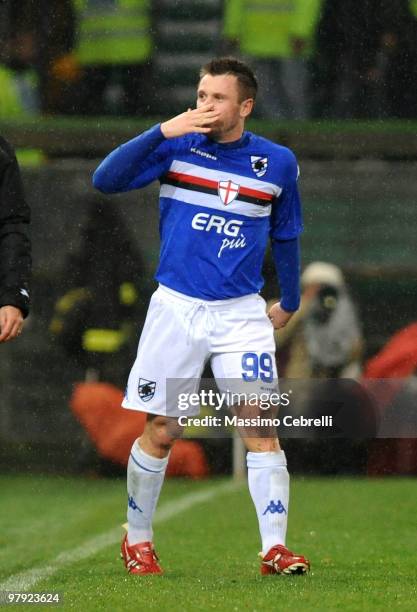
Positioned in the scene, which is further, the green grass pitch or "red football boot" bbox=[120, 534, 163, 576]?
"red football boot" bbox=[120, 534, 163, 576]

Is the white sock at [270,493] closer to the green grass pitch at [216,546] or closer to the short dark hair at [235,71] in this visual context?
the green grass pitch at [216,546]

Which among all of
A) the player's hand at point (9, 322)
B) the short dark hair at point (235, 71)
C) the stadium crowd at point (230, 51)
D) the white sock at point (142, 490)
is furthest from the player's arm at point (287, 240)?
the stadium crowd at point (230, 51)

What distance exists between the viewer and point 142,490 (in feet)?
19.4

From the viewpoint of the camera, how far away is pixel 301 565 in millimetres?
5613

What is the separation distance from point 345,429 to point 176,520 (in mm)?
2026

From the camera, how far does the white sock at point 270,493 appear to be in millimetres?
5695

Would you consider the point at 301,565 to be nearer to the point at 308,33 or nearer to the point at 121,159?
the point at 121,159

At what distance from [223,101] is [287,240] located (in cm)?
59

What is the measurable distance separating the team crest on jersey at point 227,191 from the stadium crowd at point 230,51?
13.8 ft

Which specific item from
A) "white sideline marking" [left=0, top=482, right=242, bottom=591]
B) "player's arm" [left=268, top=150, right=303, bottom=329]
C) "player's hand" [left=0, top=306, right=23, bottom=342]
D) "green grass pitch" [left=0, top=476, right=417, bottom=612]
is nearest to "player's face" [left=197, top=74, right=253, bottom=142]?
"player's arm" [left=268, top=150, right=303, bottom=329]

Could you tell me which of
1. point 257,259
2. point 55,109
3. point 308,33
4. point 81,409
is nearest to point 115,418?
point 81,409

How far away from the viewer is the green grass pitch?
5062mm

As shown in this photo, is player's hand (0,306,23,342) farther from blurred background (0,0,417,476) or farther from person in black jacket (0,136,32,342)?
blurred background (0,0,417,476)

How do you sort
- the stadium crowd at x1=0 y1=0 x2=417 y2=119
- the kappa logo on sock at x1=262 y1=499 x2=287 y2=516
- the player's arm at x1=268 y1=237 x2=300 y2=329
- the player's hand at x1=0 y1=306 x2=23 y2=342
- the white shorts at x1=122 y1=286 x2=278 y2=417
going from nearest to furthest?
the player's hand at x1=0 y1=306 x2=23 y2=342 < the kappa logo on sock at x1=262 y1=499 x2=287 y2=516 < the white shorts at x1=122 y1=286 x2=278 y2=417 < the player's arm at x1=268 y1=237 x2=300 y2=329 < the stadium crowd at x1=0 y1=0 x2=417 y2=119
